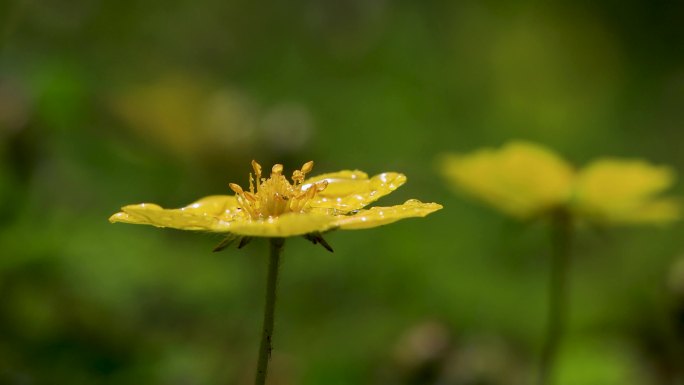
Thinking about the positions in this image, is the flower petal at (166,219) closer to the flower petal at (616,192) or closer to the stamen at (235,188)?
the stamen at (235,188)

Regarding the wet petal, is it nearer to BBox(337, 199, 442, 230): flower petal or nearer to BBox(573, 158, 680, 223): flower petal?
BBox(337, 199, 442, 230): flower petal

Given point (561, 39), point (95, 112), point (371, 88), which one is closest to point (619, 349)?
point (95, 112)

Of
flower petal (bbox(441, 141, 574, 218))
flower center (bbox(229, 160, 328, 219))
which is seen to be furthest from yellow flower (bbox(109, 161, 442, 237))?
flower petal (bbox(441, 141, 574, 218))

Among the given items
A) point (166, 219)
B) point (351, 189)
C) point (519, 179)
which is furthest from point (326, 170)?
point (166, 219)

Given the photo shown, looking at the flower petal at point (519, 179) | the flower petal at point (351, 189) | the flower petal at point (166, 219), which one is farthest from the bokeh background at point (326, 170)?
the flower petal at point (166, 219)

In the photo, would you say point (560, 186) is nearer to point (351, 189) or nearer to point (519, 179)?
point (519, 179)

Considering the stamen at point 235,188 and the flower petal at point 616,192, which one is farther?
the flower petal at point 616,192
